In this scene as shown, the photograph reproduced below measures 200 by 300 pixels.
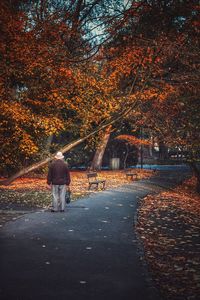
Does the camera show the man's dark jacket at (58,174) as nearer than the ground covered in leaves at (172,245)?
No

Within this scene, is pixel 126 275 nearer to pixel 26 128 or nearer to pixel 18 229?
pixel 18 229

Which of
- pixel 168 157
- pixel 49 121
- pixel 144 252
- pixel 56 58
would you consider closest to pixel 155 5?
pixel 56 58

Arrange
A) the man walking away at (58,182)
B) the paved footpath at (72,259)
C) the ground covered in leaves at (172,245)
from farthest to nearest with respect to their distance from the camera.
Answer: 1. the man walking away at (58,182)
2. the ground covered in leaves at (172,245)
3. the paved footpath at (72,259)

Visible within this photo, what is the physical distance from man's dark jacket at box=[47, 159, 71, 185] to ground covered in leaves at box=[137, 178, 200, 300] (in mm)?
2791

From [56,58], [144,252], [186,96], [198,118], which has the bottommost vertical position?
[144,252]

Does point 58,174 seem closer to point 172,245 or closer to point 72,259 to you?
point 172,245

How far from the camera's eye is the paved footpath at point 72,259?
200 inches

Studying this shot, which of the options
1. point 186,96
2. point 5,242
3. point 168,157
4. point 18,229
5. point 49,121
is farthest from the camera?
point 168,157

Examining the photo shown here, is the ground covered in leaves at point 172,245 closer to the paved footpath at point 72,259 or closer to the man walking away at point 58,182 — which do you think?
the paved footpath at point 72,259

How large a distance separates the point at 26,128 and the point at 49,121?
2.40 metres

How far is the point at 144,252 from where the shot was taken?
7.31m

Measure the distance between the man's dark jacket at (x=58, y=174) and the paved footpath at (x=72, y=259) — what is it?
1.04 meters

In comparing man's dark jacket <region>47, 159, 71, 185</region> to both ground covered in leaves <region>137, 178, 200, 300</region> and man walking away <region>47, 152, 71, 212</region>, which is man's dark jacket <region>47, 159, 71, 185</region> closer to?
man walking away <region>47, 152, 71, 212</region>

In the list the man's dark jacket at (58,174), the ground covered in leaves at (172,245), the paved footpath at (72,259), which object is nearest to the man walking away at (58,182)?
the man's dark jacket at (58,174)
